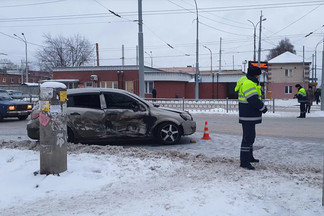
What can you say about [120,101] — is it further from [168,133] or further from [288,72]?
[288,72]

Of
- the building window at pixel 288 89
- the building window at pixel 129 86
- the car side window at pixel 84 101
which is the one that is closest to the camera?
the car side window at pixel 84 101

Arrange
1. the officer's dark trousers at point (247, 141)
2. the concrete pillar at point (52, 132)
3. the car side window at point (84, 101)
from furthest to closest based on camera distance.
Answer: the car side window at point (84, 101) < the officer's dark trousers at point (247, 141) < the concrete pillar at point (52, 132)

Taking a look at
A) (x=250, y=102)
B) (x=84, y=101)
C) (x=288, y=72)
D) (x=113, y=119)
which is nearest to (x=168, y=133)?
(x=113, y=119)

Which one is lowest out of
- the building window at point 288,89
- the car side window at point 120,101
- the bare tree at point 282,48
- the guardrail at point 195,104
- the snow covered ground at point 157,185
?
the snow covered ground at point 157,185

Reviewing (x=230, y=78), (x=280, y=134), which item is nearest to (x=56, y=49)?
(x=230, y=78)

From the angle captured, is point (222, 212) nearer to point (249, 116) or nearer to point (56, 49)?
point (249, 116)

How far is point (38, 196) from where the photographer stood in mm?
4309

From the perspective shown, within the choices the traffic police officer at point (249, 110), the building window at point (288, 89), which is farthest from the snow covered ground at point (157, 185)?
the building window at point (288, 89)

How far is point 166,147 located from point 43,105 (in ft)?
12.5

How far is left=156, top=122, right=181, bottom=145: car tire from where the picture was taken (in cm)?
822

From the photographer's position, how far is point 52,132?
498cm

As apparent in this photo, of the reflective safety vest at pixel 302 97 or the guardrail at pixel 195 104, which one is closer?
the reflective safety vest at pixel 302 97

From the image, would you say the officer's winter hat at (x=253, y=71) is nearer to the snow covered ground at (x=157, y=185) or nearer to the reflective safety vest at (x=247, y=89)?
the reflective safety vest at (x=247, y=89)

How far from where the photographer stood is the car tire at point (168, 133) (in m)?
8.22
